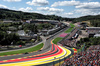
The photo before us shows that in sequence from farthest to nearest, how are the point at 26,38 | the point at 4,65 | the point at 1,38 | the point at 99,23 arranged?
1. the point at 99,23
2. the point at 26,38
3. the point at 1,38
4. the point at 4,65

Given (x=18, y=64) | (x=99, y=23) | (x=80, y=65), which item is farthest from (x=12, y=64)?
(x=99, y=23)

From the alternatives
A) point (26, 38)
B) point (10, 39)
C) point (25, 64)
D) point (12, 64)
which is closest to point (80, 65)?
point (25, 64)

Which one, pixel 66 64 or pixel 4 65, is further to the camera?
pixel 4 65

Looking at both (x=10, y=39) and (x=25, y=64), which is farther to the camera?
(x=10, y=39)

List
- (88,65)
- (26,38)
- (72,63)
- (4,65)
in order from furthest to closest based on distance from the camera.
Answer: (26,38), (4,65), (72,63), (88,65)

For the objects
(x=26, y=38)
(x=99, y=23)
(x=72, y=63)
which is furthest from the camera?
(x=99, y=23)

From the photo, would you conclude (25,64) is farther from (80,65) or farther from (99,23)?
(99,23)

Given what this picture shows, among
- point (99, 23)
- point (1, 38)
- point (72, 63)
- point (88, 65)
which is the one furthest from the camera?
point (99, 23)

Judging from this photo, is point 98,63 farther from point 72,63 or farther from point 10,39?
point 10,39

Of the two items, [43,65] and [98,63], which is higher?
[98,63]
